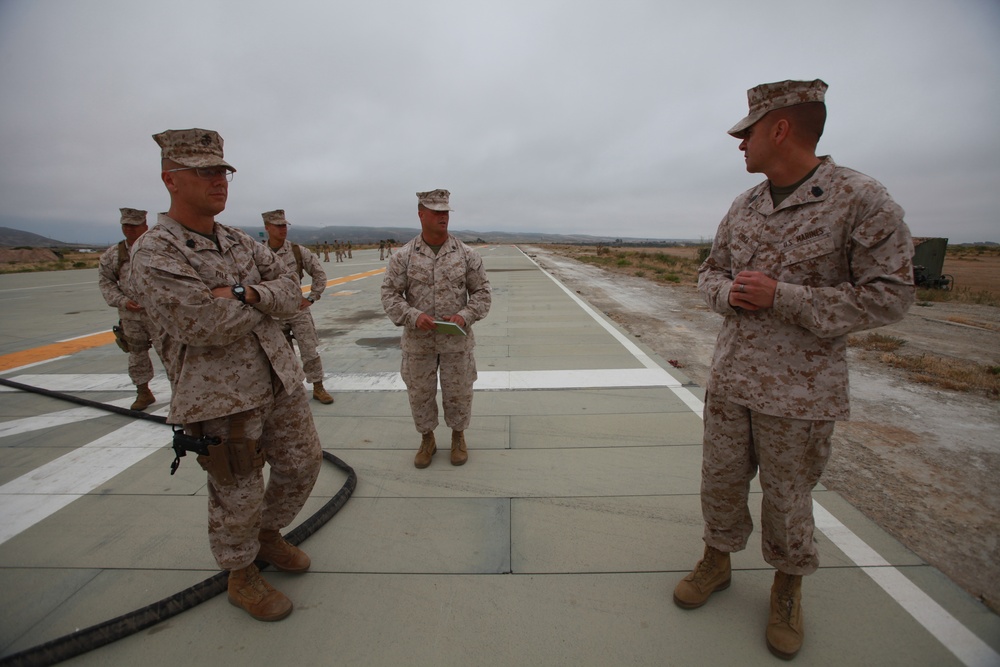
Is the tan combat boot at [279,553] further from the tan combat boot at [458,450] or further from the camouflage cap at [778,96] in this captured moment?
the camouflage cap at [778,96]

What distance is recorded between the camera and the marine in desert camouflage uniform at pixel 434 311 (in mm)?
3428

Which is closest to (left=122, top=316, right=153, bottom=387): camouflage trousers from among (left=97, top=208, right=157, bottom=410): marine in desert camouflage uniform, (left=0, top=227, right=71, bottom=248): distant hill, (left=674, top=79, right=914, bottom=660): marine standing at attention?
(left=97, top=208, right=157, bottom=410): marine in desert camouflage uniform

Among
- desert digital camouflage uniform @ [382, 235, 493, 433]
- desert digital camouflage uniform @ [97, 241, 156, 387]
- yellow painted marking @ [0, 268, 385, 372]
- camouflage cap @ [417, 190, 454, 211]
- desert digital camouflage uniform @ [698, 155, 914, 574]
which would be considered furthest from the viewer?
yellow painted marking @ [0, 268, 385, 372]

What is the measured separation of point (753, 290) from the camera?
6.04 ft

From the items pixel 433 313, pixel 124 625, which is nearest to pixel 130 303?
pixel 433 313

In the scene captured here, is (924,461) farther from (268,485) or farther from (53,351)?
(53,351)

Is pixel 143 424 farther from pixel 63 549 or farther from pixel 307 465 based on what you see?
pixel 307 465

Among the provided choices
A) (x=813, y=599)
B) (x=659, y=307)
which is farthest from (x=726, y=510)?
(x=659, y=307)

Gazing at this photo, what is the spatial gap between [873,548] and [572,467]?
1813 mm

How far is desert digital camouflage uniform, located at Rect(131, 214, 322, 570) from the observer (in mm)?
1855

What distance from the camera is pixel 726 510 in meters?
2.20

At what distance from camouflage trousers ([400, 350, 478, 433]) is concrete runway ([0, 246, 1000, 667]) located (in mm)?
365

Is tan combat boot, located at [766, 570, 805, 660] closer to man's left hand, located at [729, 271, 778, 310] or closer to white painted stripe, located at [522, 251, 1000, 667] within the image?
white painted stripe, located at [522, 251, 1000, 667]

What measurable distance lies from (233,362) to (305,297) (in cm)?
283
